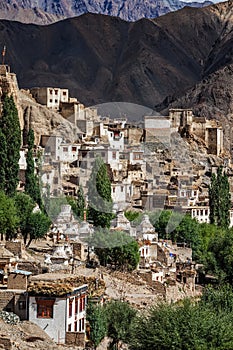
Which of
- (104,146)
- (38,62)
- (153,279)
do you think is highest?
(38,62)

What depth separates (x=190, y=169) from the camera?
77688mm

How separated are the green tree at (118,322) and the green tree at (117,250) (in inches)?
416

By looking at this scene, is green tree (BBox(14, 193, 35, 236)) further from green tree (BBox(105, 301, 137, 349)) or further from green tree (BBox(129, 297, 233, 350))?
green tree (BBox(129, 297, 233, 350))

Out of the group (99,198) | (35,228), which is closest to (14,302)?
(35,228)

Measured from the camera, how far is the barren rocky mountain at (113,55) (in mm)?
164375

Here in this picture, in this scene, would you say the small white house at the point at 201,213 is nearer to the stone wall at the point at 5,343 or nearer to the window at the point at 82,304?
the window at the point at 82,304

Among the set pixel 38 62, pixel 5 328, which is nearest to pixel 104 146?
pixel 5 328

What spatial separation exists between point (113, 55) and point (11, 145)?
466ft

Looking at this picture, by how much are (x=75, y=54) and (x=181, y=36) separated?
25794mm

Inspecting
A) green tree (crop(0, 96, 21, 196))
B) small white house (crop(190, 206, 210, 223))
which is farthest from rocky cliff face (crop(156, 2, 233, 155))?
green tree (crop(0, 96, 21, 196))

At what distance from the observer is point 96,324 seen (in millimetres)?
29766

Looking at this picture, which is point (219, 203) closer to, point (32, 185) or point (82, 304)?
point (32, 185)

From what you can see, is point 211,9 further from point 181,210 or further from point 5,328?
point 5,328

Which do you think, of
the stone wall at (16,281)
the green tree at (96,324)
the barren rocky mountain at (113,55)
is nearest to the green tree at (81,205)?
the green tree at (96,324)
